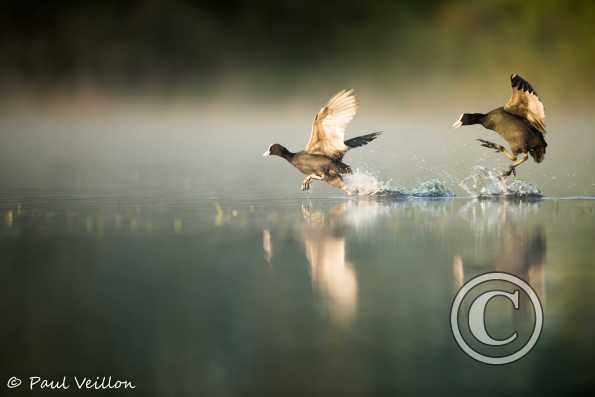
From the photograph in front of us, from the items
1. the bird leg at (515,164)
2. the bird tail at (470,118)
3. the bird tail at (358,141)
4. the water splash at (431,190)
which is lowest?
the water splash at (431,190)

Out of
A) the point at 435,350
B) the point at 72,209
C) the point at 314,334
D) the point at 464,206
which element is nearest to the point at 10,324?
the point at 314,334

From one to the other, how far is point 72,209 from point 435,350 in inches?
280

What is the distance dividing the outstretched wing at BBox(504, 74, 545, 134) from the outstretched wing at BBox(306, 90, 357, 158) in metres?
2.15

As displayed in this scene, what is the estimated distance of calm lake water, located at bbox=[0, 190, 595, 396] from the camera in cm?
325

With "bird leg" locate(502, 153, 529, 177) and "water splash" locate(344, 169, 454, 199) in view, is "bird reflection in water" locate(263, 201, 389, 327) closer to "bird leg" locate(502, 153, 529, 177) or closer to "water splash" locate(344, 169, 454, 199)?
"water splash" locate(344, 169, 454, 199)

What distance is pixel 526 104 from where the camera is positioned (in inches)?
376

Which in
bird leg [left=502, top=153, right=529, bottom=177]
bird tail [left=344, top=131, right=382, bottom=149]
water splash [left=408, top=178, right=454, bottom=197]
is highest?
bird tail [left=344, top=131, right=382, bottom=149]

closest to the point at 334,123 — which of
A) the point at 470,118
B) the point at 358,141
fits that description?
the point at 358,141

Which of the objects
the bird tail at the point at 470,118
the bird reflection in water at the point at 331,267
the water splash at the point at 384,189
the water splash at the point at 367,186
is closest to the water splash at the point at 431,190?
the water splash at the point at 384,189

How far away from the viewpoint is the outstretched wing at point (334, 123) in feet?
30.7

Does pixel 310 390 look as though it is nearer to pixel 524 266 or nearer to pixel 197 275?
pixel 197 275

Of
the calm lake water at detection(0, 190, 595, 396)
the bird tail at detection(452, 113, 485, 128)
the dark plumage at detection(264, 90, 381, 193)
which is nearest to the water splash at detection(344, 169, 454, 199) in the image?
the dark plumage at detection(264, 90, 381, 193)

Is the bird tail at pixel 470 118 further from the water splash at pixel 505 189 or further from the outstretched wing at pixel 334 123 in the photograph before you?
the outstretched wing at pixel 334 123

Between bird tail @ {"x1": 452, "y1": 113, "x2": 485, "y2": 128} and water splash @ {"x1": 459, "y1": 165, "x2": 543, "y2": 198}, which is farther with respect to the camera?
water splash @ {"x1": 459, "y1": 165, "x2": 543, "y2": 198}
